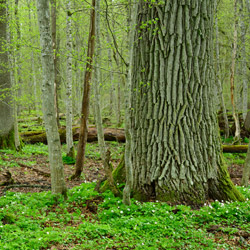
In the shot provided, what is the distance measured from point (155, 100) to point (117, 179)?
73.9 inches

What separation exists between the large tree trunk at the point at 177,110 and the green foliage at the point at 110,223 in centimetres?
38

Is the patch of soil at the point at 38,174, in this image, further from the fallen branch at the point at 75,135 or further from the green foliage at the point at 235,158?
the green foliage at the point at 235,158

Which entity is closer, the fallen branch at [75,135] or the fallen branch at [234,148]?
the fallen branch at [234,148]

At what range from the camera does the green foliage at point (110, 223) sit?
301 cm

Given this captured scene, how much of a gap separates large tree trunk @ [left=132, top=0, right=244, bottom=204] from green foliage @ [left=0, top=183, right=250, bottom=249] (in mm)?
377

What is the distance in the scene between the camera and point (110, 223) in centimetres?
357

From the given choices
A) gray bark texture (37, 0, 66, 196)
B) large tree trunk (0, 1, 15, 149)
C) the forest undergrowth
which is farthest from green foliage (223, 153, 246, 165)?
large tree trunk (0, 1, 15, 149)

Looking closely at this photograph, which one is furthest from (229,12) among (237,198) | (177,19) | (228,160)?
(237,198)

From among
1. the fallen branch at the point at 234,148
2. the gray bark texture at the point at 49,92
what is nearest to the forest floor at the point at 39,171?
the fallen branch at the point at 234,148

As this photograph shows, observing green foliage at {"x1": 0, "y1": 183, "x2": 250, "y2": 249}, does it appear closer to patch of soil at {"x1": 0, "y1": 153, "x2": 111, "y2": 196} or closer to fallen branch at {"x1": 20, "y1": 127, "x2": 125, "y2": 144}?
patch of soil at {"x1": 0, "y1": 153, "x2": 111, "y2": 196}

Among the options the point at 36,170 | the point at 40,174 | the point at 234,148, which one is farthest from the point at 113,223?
the point at 234,148

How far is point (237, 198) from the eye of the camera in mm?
4520

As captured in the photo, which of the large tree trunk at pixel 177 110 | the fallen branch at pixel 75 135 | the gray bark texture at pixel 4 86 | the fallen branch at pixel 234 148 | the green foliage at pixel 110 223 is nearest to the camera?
the green foliage at pixel 110 223

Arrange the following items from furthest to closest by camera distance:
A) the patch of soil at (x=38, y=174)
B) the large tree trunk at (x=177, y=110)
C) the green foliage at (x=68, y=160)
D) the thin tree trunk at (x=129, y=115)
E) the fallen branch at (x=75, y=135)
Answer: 1. the fallen branch at (x=75, y=135)
2. the green foliage at (x=68, y=160)
3. the patch of soil at (x=38, y=174)
4. the large tree trunk at (x=177, y=110)
5. the thin tree trunk at (x=129, y=115)
